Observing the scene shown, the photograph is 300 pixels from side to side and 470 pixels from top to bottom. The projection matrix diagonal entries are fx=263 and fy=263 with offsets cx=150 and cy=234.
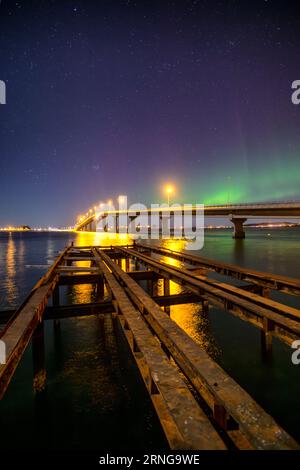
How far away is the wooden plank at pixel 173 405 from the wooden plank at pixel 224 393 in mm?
249

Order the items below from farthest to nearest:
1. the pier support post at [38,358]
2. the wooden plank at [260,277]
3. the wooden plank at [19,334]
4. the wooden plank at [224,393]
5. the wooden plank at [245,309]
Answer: the wooden plank at [260,277]
the pier support post at [38,358]
the wooden plank at [245,309]
the wooden plank at [19,334]
the wooden plank at [224,393]

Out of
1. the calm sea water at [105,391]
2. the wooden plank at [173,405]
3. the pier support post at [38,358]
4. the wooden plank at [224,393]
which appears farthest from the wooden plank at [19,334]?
the calm sea water at [105,391]

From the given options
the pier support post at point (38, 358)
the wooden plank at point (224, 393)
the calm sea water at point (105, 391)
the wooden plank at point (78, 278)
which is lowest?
the calm sea water at point (105, 391)

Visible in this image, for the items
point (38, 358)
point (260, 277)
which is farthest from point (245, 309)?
point (38, 358)

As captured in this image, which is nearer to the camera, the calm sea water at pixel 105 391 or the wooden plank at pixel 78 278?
the calm sea water at pixel 105 391

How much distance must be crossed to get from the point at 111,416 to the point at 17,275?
25606 mm

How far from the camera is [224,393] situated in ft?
9.20

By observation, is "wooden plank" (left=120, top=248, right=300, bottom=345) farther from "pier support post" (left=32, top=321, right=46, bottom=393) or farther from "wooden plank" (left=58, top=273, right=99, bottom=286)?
"pier support post" (left=32, top=321, right=46, bottom=393)

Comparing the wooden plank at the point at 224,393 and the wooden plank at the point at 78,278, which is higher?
the wooden plank at the point at 224,393

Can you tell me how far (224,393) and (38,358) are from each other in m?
6.01

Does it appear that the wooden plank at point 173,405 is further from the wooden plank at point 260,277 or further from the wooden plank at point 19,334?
the wooden plank at point 260,277

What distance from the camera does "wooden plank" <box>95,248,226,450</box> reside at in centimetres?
233

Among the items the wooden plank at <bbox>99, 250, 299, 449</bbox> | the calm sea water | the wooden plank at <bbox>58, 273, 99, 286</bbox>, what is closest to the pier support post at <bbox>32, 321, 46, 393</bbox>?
the calm sea water

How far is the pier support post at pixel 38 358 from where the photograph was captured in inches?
273
